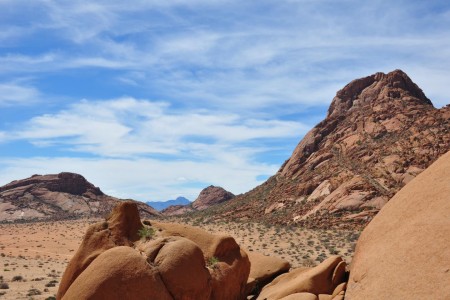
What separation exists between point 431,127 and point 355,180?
674 inches

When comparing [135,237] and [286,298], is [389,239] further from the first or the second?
[135,237]

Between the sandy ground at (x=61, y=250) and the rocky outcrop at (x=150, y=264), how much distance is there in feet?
31.7

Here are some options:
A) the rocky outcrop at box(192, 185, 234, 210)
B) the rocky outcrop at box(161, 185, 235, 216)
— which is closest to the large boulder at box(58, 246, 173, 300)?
the rocky outcrop at box(161, 185, 235, 216)

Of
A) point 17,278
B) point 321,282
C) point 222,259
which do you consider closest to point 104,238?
point 222,259

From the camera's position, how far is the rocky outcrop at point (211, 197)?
440 feet

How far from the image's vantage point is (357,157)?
61406 millimetres

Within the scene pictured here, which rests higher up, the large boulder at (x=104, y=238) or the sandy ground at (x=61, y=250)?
the large boulder at (x=104, y=238)

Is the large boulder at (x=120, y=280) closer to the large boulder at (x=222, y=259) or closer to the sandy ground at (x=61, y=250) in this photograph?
the large boulder at (x=222, y=259)

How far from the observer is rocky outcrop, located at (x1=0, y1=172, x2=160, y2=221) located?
103m

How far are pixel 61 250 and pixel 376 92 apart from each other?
67.4 m

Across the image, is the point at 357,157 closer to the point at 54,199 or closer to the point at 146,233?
the point at 146,233

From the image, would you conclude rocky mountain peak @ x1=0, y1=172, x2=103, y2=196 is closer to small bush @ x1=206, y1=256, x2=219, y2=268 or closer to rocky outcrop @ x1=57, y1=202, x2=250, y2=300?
rocky outcrop @ x1=57, y1=202, x2=250, y2=300

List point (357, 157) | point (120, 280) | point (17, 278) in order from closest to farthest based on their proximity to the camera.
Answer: point (120, 280) → point (17, 278) → point (357, 157)

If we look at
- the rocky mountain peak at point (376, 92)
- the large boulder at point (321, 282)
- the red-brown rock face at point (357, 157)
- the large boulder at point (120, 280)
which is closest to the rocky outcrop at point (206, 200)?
the red-brown rock face at point (357, 157)
